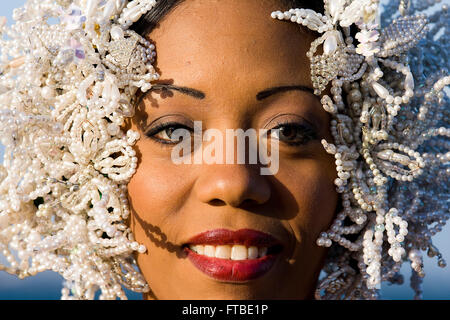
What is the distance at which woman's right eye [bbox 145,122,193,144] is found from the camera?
6.93 feet

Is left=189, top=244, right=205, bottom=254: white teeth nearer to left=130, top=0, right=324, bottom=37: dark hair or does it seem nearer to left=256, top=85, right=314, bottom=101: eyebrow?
left=256, top=85, right=314, bottom=101: eyebrow

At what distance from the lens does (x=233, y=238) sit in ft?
6.63

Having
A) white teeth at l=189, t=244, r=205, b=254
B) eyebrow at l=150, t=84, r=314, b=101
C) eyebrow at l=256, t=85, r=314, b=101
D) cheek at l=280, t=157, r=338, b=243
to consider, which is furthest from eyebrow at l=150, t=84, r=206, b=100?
white teeth at l=189, t=244, r=205, b=254

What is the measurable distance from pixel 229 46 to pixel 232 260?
0.62m

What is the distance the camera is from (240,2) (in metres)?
2.13

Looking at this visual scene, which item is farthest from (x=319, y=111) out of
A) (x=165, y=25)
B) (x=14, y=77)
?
(x=14, y=77)

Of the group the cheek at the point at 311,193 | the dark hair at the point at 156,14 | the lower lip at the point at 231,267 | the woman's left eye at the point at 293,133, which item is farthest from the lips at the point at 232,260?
the dark hair at the point at 156,14

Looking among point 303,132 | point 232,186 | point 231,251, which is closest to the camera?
point 232,186

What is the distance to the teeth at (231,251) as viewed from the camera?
206 centimetres

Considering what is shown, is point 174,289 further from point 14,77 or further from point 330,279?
point 14,77

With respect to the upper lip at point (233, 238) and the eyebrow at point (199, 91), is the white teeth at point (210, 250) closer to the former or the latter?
the upper lip at point (233, 238)

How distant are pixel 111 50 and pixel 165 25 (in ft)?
0.59

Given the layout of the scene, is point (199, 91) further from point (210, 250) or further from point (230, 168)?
point (210, 250)

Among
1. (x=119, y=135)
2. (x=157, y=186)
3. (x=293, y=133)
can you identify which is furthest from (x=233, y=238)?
(x=119, y=135)
